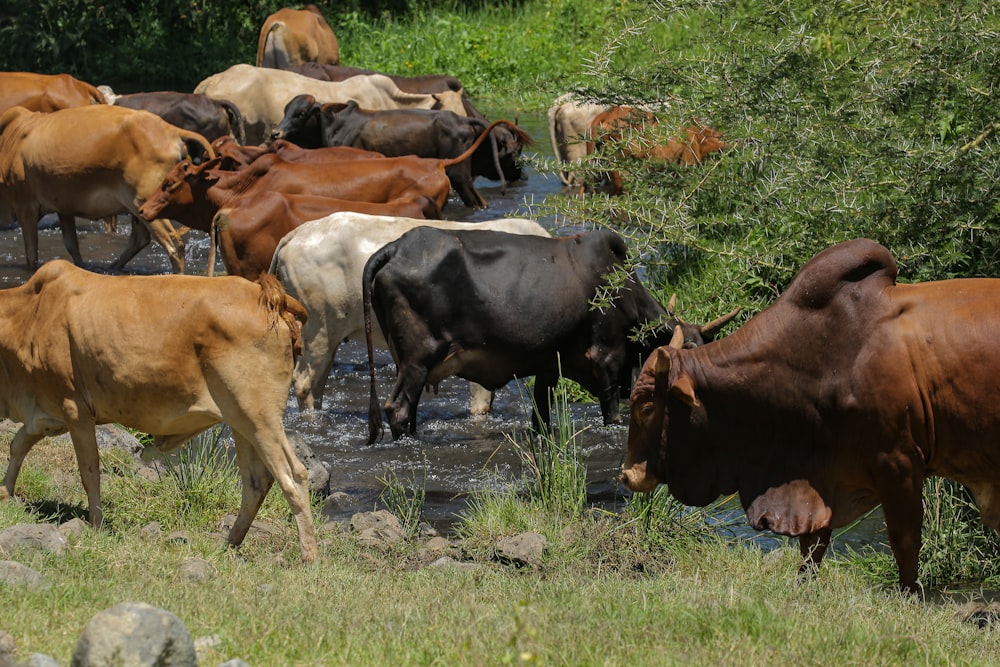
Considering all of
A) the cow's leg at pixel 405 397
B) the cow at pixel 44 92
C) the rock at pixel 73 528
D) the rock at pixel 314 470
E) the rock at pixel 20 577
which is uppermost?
the rock at pixel 20 577

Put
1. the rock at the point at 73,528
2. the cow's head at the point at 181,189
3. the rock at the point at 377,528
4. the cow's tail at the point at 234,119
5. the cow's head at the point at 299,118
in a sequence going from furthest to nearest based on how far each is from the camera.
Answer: the cow's tail at the point at 234,119
the cow's head at the point at 299,118
the cow's head at the point at 181,189
the rock at the point at 377,528
the rock at the point at 73,528

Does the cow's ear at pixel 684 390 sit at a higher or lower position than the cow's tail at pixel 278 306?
lower

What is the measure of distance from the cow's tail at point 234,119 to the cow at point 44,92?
1573 millimetres

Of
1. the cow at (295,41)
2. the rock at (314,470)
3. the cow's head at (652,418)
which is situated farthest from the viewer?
the cow at (295,41)

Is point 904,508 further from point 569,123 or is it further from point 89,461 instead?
point 569,123

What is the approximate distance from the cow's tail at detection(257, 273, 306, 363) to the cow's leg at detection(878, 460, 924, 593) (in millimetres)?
2865

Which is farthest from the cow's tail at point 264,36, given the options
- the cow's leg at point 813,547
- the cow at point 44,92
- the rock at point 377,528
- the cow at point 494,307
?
the cow's leg at point 813,547

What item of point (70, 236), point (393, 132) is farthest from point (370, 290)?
point (393, 132)

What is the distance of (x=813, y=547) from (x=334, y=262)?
15.2 feet

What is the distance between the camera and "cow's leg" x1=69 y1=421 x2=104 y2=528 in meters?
7.00

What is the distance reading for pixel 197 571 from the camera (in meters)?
6.05

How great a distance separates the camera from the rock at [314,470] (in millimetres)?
8781

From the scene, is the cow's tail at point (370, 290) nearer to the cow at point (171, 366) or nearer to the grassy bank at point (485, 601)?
the grassy bank at point (485, 601)

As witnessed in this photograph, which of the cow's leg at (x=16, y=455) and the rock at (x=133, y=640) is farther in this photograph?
the cow's leg at (x=16, y=455)
